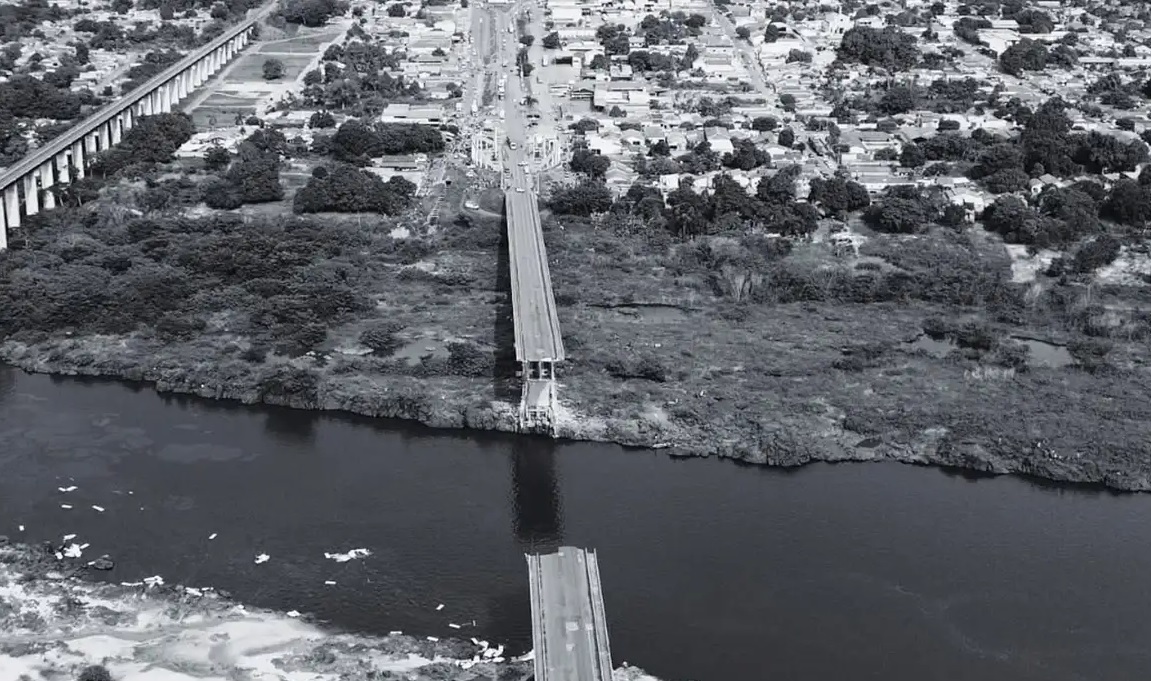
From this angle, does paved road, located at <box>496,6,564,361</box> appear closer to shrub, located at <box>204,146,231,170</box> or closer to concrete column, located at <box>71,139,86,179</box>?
shrub, located at <box>204,146,231,170</box>

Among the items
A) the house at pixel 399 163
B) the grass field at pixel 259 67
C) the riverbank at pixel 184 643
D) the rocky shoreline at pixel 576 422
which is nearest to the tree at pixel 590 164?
the house at pixel 399 163

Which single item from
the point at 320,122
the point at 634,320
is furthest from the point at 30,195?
the point at 634,320

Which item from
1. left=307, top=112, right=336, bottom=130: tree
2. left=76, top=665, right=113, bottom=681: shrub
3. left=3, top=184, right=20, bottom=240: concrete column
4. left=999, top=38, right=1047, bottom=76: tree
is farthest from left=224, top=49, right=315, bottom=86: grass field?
left=76, top=665, right=113, bottom=681: shrub

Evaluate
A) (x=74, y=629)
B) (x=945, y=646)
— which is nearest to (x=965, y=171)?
(x=945, y=646)

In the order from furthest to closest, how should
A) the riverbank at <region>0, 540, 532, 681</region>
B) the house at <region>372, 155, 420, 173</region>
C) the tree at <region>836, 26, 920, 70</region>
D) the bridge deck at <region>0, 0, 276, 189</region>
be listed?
the tree at <region>836, 26, 920, 70</region>, the house at <region>372, 155, 420, 173</region>, the bridge deck at <region>0, 0, 276, 189</region>, the riverbank at <region>0, 540, 532, 681</region>

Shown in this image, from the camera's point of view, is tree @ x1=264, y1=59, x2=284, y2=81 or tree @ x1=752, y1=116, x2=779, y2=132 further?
tree @ x1=264, y1=59, x2=284, y2=81

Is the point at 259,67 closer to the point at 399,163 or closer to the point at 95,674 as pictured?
the point at 399,163

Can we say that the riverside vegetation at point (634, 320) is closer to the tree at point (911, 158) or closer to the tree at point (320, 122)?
the tree at point (911, 158)
